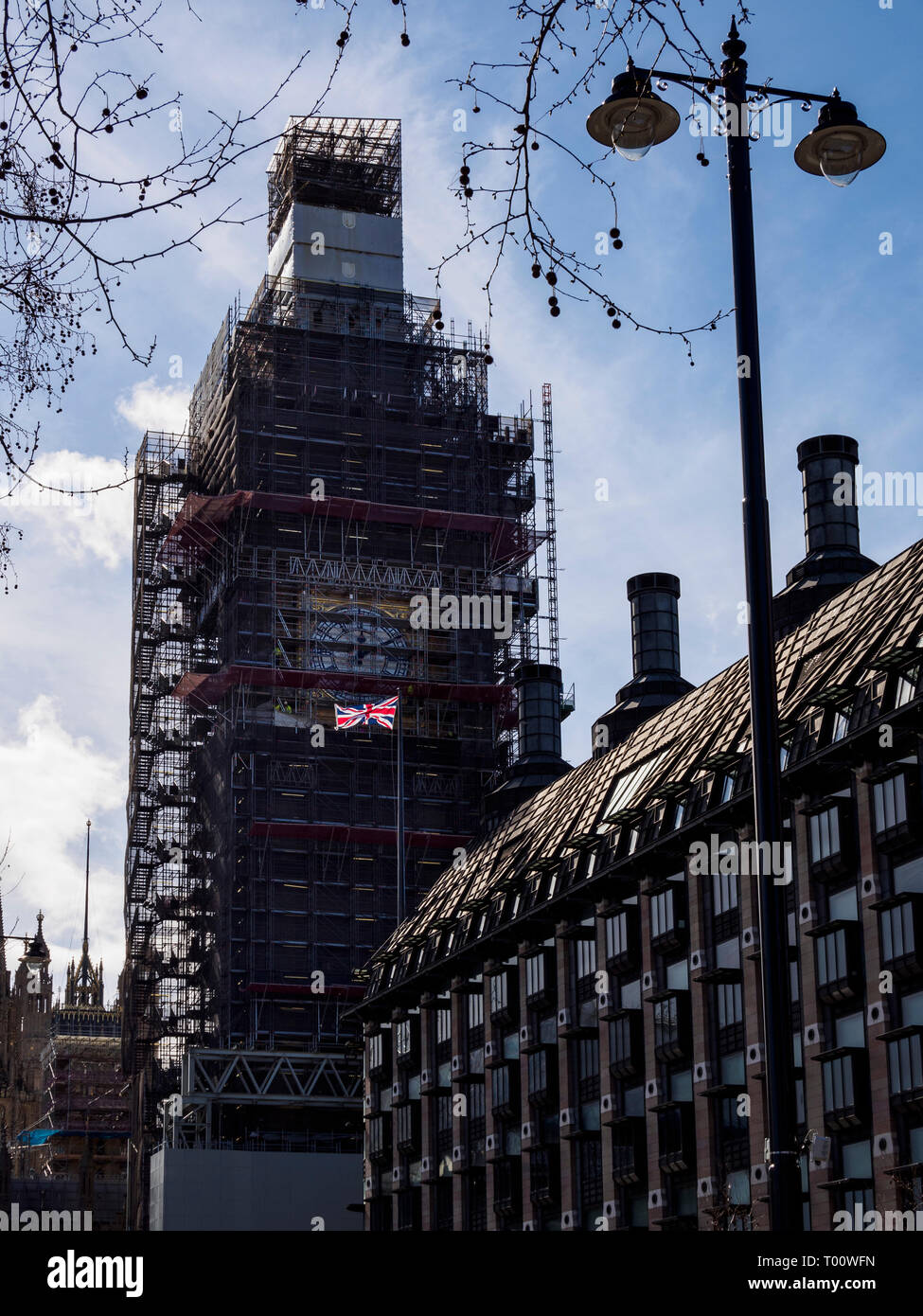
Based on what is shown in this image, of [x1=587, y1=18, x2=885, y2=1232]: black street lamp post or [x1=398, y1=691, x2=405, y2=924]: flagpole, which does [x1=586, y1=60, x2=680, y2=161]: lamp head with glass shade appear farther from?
[x1=398, y1=691, x2=405, y2=924]: flagpole

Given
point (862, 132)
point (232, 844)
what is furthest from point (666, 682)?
point (862, 132)

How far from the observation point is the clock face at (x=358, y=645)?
4390 inches

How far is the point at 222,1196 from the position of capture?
9356 cm

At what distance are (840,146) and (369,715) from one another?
81.2 m

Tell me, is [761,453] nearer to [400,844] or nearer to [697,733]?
[697,733]

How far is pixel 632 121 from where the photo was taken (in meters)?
16.5

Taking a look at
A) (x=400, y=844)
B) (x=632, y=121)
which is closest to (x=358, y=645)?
(x=400, y=844)

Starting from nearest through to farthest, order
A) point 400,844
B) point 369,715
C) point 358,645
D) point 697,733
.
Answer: point 697,733, point 400,844, point 369,715, point 358,645

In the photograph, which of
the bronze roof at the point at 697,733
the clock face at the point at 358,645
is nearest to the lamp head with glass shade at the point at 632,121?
the bronze roof at the point at 697,733

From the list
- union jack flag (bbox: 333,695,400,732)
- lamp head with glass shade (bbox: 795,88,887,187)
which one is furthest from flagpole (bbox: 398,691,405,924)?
lamp head with glass shade (bbox: 795,88,887,187)

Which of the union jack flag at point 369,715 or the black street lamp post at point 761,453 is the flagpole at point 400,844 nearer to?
the union jack flag at point 369,715

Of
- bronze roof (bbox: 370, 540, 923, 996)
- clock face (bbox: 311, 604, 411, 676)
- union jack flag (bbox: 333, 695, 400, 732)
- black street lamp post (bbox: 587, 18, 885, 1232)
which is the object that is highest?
clock face (bbox: 311, 604, 411, 676)

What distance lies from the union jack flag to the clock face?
1167cm

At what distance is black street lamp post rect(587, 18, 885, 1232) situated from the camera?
1434cm
